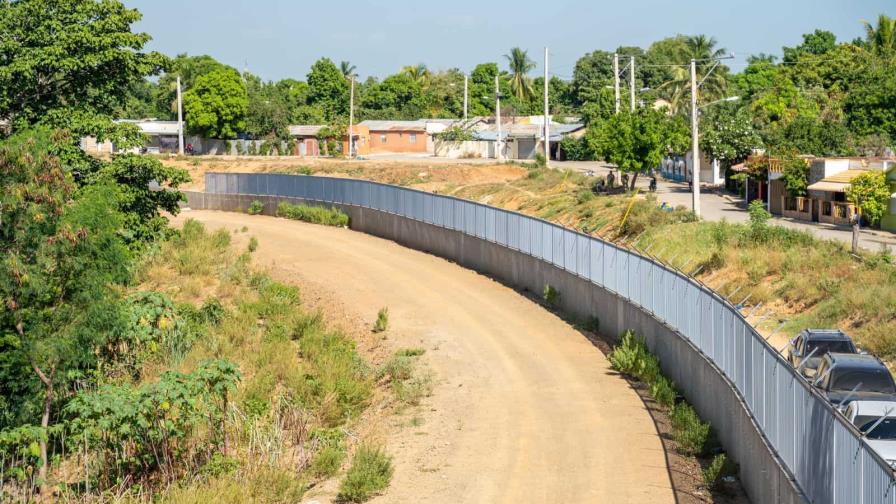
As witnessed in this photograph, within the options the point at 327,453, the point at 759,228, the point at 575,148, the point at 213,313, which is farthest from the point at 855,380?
the point at 575,148

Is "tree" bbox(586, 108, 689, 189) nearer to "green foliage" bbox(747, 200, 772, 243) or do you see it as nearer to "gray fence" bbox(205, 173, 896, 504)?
"gray fence" bbox(205, 173, 896, 504)

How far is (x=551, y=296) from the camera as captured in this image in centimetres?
3622

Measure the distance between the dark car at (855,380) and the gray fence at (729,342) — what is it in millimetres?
2392

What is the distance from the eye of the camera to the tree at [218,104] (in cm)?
11162

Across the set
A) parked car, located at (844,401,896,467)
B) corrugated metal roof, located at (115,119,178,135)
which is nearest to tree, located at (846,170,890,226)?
parked car, located at (844,401,896,467)

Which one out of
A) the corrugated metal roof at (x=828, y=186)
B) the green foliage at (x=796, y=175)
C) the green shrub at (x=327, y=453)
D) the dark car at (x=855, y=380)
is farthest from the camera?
the green foliage at (x=796, y=175)

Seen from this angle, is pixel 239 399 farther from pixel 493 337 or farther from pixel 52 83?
pixel 52 83

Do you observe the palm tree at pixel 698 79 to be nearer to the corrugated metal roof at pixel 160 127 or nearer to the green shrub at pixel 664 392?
the corrugated metal roof at pixel 160 127

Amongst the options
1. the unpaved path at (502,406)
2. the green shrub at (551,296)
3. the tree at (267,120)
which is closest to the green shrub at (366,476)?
the unpaved path at (502,406)

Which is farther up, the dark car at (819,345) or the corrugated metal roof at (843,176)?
the corrugated metal roof at (843,176)

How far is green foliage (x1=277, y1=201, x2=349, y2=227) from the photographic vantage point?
192 feet

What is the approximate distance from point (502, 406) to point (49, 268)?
1030cm

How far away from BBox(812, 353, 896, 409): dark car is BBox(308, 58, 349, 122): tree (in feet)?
421

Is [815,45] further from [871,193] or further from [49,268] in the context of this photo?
[49,268]
